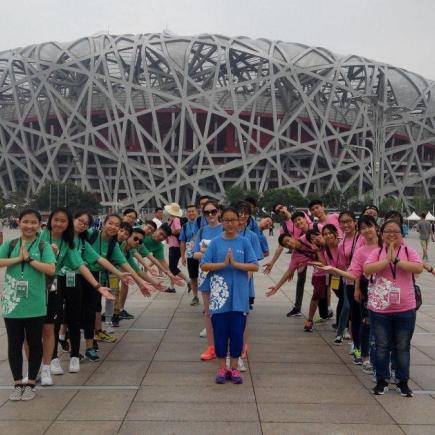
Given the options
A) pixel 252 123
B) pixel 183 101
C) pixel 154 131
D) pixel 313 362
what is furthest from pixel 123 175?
pixel 313 362

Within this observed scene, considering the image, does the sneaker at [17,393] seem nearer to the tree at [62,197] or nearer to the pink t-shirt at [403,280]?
the pink t-shirt at [403,280]

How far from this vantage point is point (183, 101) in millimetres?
58969

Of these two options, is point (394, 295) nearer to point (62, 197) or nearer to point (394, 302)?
point (394, 302)

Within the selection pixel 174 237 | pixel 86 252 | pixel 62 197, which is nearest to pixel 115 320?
pixel 86 252

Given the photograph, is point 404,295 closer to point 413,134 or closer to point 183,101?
point 183,101

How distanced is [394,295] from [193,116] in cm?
5647

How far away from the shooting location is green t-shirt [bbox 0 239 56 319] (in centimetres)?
439

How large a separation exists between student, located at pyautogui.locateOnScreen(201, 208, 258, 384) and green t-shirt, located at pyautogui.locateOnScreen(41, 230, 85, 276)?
118cm

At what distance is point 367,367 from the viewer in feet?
17.5

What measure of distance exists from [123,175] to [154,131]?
6042mm

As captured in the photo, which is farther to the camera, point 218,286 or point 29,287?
point 218,286

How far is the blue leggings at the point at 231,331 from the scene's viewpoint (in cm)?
491

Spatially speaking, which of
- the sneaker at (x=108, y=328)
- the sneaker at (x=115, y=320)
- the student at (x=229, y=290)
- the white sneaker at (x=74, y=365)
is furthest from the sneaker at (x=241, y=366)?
the sneaker at (x=115, y=320)

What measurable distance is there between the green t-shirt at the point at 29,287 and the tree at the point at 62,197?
50081 millimetres
